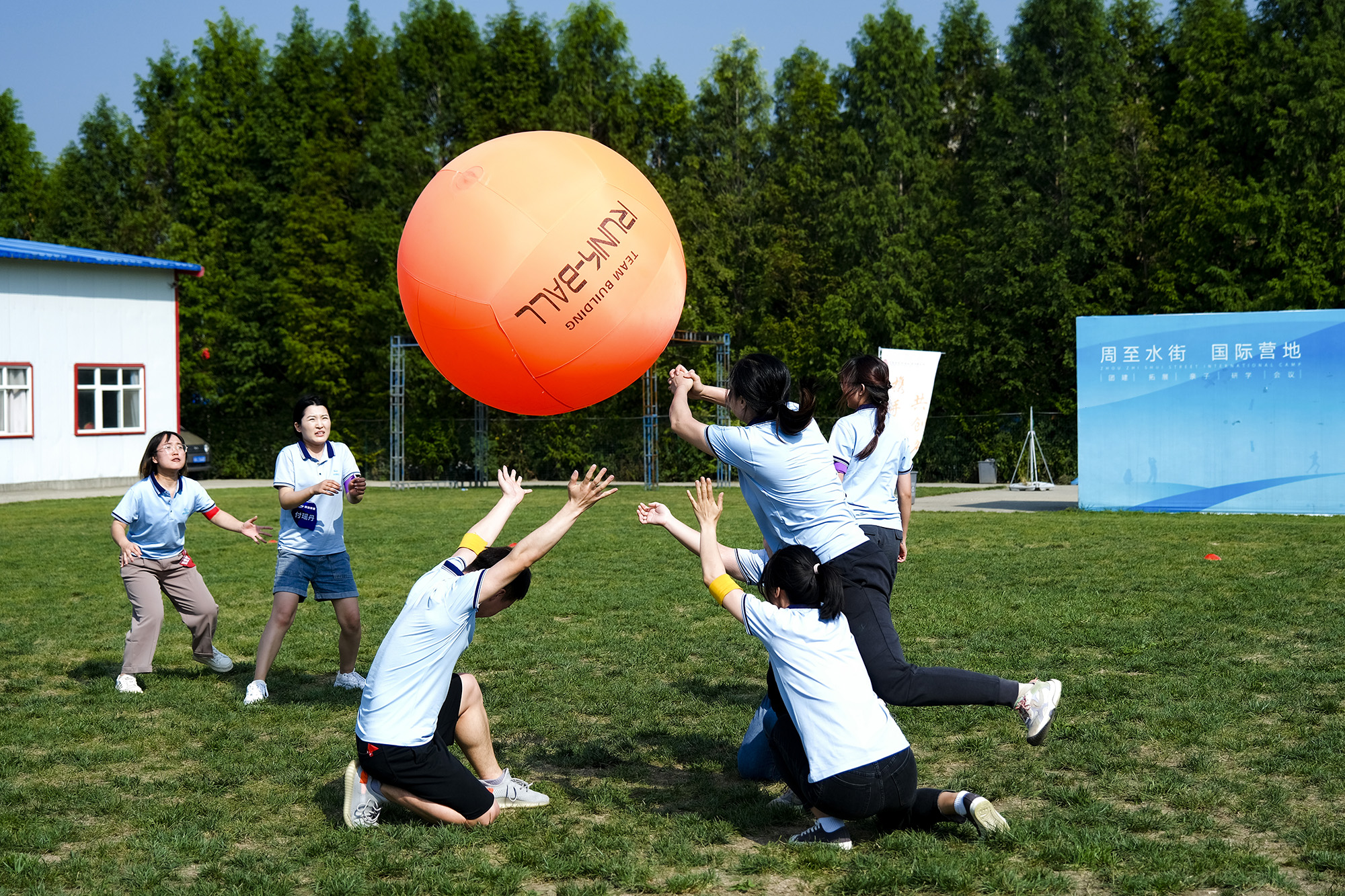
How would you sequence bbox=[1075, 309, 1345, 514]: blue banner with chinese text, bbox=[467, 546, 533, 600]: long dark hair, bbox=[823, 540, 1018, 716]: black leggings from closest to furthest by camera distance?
bbox=[467, 546, 533, 600]: long dark hair < bbox=[823, 540, 1018, 716]: black leggings < bbox=[1075, 309, 1345, 514]: blue banner with chinese text

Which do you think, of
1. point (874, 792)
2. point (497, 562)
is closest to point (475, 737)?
point (497, 562)

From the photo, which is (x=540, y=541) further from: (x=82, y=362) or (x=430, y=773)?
(x=82, y=362)

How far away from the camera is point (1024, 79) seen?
32281 millimetres

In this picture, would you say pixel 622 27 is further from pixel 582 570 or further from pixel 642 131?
pixel 582 570

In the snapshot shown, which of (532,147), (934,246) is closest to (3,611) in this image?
(532,147)

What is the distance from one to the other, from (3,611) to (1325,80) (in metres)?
30.0

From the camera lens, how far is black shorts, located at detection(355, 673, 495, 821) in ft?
15.4

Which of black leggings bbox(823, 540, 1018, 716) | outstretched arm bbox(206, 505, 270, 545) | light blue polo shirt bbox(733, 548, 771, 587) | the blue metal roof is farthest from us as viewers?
the blue metal roof

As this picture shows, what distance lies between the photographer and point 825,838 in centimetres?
450

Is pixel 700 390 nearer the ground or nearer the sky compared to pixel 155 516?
nearer the sky

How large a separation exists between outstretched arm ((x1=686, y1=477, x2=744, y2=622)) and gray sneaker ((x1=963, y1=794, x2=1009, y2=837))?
3.80 ft

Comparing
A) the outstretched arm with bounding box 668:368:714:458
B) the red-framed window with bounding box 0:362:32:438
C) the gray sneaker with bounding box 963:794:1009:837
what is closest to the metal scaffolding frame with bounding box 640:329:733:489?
the red-framed window with bounding box 0:362:32:438

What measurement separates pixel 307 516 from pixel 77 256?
26.6m

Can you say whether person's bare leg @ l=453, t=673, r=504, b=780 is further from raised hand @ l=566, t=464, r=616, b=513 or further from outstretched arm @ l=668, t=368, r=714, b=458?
outstretched arm @ l=668, t=368, r=714, b=458
